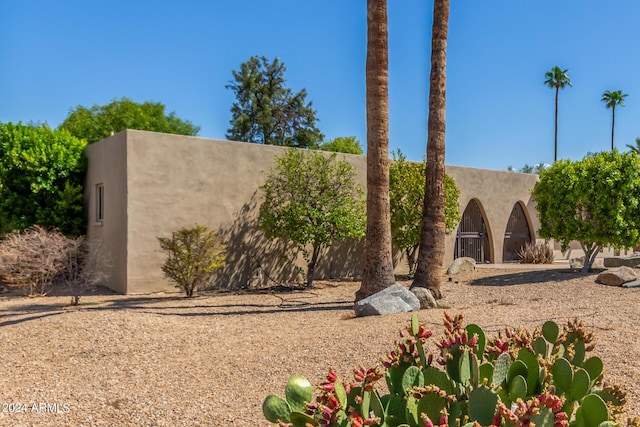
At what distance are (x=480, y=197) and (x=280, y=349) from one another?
1422 cm

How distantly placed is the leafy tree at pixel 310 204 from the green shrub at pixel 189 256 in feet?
5.71

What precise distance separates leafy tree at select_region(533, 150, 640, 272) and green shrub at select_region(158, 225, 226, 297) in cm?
858

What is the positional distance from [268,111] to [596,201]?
2478 centimetres

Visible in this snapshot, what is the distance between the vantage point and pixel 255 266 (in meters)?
13.1

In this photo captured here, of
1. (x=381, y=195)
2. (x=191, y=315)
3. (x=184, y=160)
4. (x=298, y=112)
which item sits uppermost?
(x=298, y=112)

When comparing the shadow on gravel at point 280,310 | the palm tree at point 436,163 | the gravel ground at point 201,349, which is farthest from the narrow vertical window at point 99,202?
the palm tree at point 436,163

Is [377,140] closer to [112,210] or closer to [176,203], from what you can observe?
[176,203]

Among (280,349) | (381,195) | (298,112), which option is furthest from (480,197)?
(298,112)

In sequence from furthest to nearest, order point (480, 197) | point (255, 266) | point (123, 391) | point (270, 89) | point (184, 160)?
point (270, 89) < point (480, 197) < point (255, 266) < point (184, 160) < point (123, 391)

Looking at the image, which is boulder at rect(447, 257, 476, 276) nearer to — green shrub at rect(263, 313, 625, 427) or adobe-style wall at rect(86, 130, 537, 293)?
adobe-style wall at rect(86, 130, 537, 293)

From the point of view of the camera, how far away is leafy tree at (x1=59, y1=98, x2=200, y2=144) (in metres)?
30.4

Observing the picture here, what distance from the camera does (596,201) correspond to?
12828mm

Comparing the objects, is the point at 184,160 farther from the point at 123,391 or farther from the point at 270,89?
the point at 270,89

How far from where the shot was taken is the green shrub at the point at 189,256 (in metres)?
11.0
